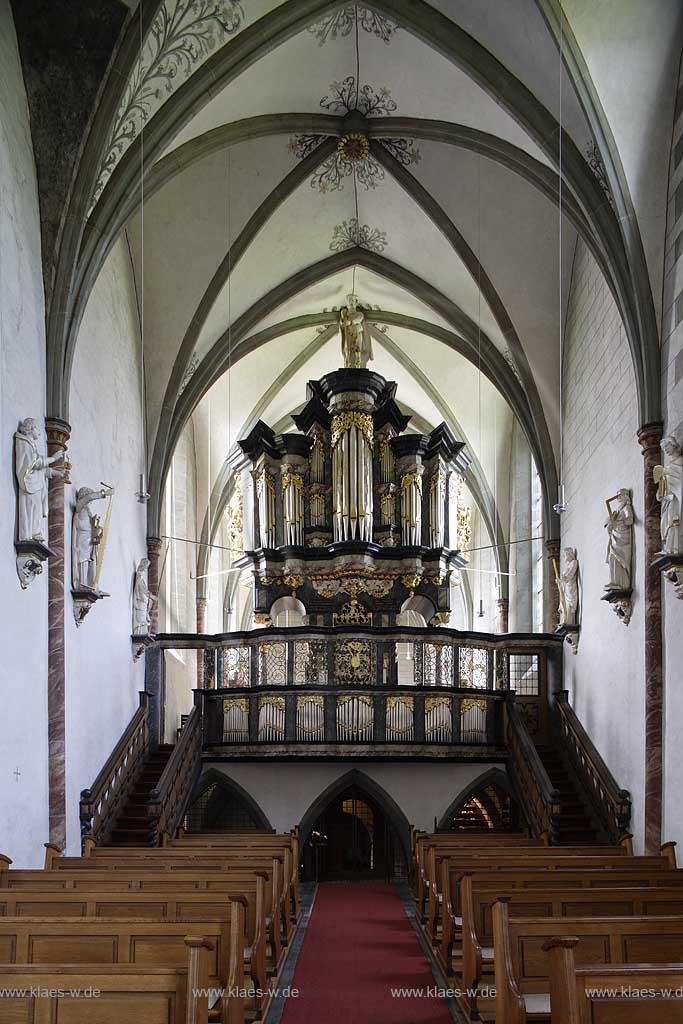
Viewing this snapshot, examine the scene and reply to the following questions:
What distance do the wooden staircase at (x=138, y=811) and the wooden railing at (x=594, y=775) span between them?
702 centimetres

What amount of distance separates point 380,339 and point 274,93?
10689 mm

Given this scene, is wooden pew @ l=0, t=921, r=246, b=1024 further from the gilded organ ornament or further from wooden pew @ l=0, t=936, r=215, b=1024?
the gilded organ ornament

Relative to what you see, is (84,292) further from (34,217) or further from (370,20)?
(370,20)

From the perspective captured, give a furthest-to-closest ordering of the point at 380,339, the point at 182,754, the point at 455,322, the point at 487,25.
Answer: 1. the point at 380,339
2. the point at 455,322
3. the point at 182,754
4. the point at 487,25

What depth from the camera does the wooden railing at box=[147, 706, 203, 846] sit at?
1762 centimetres

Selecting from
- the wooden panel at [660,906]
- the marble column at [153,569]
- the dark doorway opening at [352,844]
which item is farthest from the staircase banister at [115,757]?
the wooden panel at [660,906]

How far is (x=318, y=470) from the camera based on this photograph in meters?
26.2

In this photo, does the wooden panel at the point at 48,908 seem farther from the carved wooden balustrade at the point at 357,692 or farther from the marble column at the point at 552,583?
the marble column at the point at 552,583

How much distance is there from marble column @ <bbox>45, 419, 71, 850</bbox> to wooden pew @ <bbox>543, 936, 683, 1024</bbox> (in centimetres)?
1073

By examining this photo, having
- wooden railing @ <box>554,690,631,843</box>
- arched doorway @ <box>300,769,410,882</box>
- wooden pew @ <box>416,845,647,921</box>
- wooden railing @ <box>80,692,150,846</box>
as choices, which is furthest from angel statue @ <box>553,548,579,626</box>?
wooden railing @ <box>80,692,150,846</box>

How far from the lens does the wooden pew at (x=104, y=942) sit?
7.41 m

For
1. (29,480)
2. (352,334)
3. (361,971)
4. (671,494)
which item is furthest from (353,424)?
(361,971)

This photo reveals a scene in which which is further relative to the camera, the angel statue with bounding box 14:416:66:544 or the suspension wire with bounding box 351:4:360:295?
the suspension wire with bounding box 351:4:360:295

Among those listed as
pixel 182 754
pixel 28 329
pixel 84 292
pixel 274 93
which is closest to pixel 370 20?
pixel 274 93
